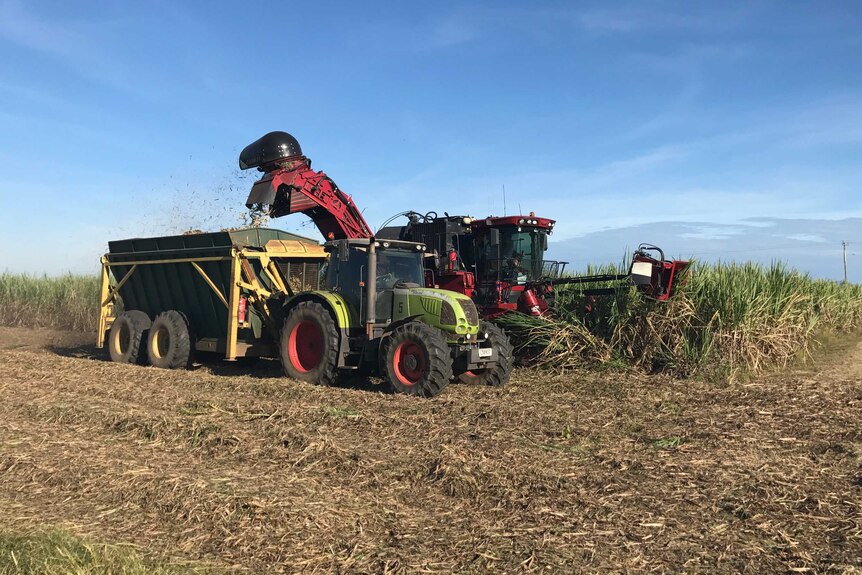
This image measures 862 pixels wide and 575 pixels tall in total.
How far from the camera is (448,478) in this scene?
4.68 metres

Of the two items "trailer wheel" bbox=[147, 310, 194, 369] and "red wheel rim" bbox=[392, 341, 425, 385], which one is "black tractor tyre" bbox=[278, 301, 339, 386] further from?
"trailer wheel" bbox=[147, 310, 194, 369]

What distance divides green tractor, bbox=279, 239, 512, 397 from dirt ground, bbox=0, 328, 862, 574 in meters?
0.61

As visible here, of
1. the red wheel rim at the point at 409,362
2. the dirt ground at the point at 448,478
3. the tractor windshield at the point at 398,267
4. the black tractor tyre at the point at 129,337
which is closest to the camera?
the dirt ground at the point at 448,478

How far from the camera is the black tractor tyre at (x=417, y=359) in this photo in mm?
8031

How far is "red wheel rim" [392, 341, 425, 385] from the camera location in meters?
8.34

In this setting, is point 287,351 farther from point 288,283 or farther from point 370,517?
point 370,517

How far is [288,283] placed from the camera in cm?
1091

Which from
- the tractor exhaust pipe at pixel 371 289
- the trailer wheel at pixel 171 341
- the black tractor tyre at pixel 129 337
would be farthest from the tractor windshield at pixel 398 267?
the black tractor tyre at pixel 129 337

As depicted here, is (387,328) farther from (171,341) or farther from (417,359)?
(171,341)

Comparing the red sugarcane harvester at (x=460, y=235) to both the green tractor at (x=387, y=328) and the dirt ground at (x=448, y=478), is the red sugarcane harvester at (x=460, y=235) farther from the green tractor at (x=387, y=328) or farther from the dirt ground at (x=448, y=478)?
the dirt ground at (x=448, y=478)

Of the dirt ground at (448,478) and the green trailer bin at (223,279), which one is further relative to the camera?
the green trailer bin at (223,279)

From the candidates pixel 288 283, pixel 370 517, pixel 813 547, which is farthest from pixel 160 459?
pixel 288 283

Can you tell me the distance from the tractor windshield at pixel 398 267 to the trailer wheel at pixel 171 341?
3.76m

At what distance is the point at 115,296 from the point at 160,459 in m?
8.42
